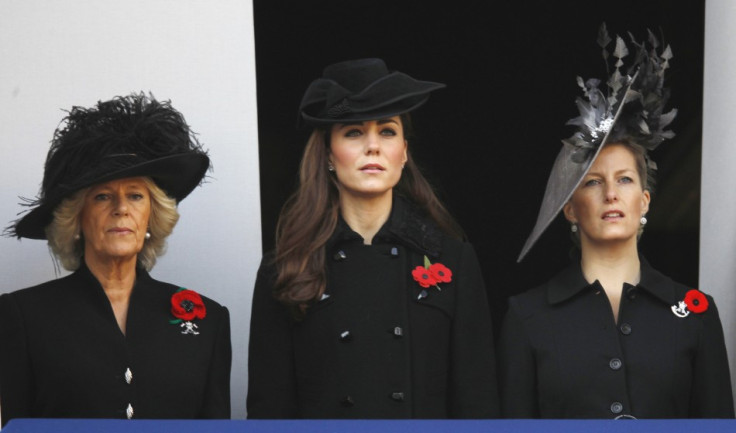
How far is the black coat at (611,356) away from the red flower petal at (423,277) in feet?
1.09

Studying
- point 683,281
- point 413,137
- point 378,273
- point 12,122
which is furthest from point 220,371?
point 683,281

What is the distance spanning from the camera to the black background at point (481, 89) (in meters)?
5.34

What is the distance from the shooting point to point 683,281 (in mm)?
5328

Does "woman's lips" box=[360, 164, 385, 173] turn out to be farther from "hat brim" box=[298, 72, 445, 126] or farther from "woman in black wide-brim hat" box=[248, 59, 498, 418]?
"hat brim" box=[298, 72, 445, 126]

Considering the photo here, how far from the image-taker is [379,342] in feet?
14.9

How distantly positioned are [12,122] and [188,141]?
39.1 inches

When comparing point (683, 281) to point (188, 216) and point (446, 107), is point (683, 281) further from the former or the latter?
point (188, 216)

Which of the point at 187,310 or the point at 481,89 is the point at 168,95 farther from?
the point at 481,89

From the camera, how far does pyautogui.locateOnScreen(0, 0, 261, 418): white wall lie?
5.29m

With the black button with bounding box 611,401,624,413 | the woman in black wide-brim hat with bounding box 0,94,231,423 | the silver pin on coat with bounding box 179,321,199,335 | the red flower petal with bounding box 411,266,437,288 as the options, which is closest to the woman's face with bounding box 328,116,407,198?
the red flower petal with bounding box 411,266,437,288

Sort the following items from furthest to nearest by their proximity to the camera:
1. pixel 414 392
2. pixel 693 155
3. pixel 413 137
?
pixel 693 155, pixel 413 137, pixel 414 392

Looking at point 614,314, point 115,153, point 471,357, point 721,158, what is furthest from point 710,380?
point 115,153

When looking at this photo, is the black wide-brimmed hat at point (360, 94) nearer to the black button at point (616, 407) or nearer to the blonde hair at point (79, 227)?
the blonde hair at point (79, 227)

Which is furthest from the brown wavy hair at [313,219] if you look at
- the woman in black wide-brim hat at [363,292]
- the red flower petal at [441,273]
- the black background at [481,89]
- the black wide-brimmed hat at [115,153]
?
the black background at [481,89]
